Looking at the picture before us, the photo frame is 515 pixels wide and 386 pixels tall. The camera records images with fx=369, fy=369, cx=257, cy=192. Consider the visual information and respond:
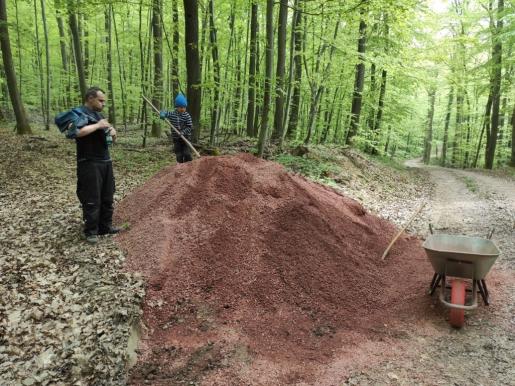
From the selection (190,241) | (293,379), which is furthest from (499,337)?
(190,241)

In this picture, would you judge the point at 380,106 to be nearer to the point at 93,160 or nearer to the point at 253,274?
the point at 253,274

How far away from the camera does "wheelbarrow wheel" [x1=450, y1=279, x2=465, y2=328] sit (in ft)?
13.5

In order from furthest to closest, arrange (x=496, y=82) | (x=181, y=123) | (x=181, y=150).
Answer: (x=496, y=82)
(x=181, y=150)
(x=181, y=123)

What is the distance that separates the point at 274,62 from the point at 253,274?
54.7 ft

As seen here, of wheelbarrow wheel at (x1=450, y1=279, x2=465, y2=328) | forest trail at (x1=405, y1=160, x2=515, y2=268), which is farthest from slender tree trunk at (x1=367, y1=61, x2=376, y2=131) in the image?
wheelbarrow wheel at (x1=450, y1=279, x2=465, y2=328)

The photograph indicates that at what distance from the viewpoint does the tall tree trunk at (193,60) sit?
32.0 ft

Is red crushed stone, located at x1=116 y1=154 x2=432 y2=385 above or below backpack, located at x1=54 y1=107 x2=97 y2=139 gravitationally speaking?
below

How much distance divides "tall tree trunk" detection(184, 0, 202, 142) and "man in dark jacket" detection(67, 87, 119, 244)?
496 cm

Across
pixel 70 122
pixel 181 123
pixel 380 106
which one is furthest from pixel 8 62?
pixel 380 106

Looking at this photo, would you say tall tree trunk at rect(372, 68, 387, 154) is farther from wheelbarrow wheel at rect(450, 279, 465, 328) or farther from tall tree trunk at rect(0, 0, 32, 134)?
tall tree trunk at rect(0, 0, 32, 134)

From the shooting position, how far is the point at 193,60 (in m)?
10.3

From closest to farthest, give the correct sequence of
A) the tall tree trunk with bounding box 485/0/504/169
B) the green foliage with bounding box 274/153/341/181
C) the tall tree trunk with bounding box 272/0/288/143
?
the green foliage with bounding box 274/153/341/181 < the tall tree trunk with bounding box 272/0/288/143 < the tall tree trunk with bounding box 485/0/504/169

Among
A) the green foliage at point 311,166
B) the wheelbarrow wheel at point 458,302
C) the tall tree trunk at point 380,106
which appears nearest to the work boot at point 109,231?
the wheelbarrow wheel at point 458,302

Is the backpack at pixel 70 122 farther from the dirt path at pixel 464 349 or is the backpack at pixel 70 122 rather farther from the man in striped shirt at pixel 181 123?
the dirt path at pixel 464 349
